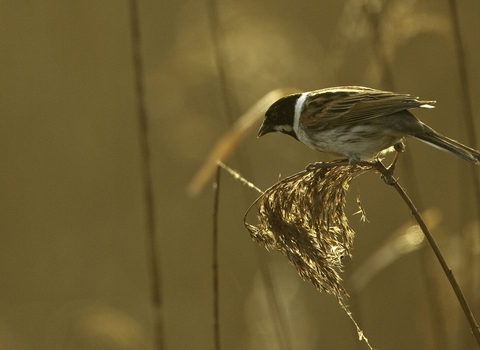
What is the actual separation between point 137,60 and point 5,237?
463 cm

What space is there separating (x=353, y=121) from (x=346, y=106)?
0.07 metres

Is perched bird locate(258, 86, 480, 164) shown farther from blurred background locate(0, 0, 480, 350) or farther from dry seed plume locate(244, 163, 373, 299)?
blurred background locate(0, 0, 480, 350)

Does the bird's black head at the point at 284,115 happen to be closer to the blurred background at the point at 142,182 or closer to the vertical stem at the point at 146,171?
the vertical stem at the point at 146,171

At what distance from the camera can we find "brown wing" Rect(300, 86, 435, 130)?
8.36ft

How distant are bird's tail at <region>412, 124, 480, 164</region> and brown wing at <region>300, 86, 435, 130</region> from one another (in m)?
0.13

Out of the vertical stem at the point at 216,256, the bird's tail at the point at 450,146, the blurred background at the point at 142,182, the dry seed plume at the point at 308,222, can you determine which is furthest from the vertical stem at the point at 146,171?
the blurred background at the point at 142,182

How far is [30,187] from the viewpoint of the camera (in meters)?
6.82

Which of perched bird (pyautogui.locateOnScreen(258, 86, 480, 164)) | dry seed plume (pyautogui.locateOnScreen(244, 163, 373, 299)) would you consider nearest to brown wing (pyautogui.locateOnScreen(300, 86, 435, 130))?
perched bird (pyautogui.locateOnScreen(258, 86, 480, 164))

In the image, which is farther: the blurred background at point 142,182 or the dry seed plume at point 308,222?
the blurred background at point 142,182

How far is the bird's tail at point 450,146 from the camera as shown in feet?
7.01

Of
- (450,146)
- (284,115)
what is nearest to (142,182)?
(284,115)

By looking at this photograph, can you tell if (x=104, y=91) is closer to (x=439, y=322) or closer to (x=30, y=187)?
(x=30, y=187)

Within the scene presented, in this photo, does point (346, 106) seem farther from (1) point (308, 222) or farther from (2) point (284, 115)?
(1) point (308, 222)

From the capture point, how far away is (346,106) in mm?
2707
